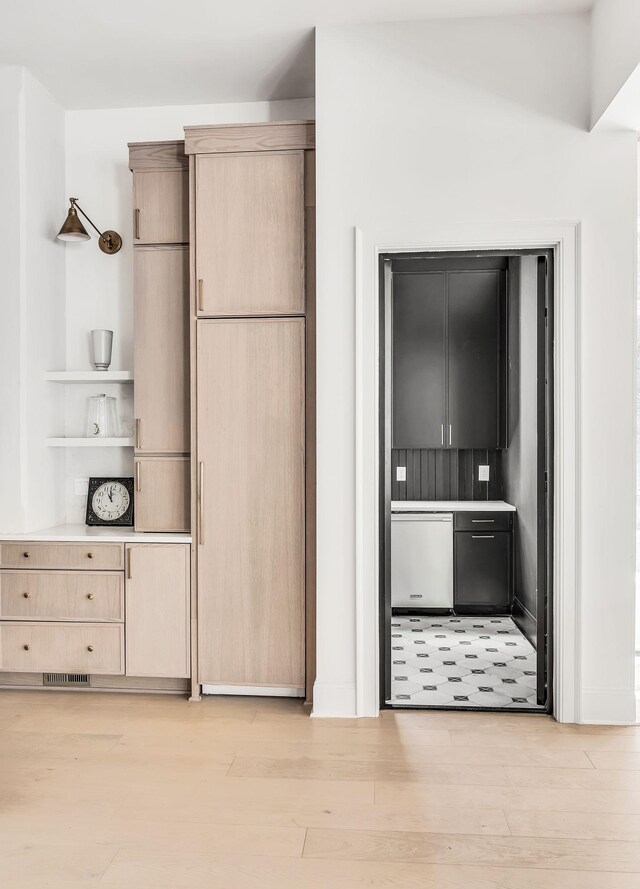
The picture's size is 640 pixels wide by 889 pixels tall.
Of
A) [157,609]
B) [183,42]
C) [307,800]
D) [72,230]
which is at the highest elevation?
[183,42]

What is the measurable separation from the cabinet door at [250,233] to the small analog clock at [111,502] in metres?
1.09

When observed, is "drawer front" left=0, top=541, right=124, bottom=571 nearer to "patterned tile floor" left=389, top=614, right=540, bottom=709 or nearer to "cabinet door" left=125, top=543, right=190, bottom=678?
"cabinet door" left=125, top=543, right=190, bottom=678

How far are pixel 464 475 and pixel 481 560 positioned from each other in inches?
29.6

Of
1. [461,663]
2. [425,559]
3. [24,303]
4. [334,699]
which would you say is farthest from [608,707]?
[24,303]

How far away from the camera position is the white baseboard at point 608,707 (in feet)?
9.91

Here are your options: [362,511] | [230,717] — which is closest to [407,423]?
[362,511]

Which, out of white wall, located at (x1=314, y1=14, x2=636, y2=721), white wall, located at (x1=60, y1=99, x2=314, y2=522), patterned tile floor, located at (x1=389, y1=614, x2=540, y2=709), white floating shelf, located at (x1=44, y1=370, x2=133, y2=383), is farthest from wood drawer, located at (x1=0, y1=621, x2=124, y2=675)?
patterned tile floor, located at (x1=389, y1=614, x2=540, y2=709)

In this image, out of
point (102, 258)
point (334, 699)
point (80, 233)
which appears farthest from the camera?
point (102, 258)

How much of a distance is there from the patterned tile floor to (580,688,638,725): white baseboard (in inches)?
9.1

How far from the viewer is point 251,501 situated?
3.26 metres

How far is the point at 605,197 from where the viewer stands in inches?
120

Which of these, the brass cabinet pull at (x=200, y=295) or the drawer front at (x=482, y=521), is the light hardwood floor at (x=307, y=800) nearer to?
the drawer front at (x=482, y=521)

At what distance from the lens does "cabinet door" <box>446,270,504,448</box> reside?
4289 millimetres

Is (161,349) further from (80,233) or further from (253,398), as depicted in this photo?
(80,233)
